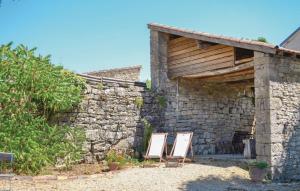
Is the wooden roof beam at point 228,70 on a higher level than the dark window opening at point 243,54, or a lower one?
lower

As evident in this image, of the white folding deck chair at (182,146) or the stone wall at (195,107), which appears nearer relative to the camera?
the white folding deck chair at (182,146)

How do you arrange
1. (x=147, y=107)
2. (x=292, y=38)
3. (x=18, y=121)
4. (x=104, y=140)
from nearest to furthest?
(x=18, y=121) < (x=104, y=140) < (x=147, y=107) < (x=292, y=38)

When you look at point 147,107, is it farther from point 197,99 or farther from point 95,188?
point 95,188

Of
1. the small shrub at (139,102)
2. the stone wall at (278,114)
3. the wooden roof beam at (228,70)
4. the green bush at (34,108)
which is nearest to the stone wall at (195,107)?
the small shrub at (139,102)

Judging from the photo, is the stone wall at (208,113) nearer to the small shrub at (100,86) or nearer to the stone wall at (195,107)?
the stone wall at (195,107)

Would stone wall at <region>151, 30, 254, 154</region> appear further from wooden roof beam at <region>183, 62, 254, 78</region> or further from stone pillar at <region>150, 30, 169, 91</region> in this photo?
wooden roof beam at <region>183, 62, 254, 78</region>

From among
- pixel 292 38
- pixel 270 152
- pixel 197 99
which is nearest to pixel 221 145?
pixel 197 99

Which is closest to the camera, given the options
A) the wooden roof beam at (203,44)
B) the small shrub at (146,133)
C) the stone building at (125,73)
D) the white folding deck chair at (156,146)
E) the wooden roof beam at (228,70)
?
the wooden roof beam at (228,70)

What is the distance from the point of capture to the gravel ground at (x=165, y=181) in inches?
277

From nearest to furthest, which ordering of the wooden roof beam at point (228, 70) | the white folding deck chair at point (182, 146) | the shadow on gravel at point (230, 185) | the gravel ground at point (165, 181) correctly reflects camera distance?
the gravel ground at point (165, 181) < the shadow on gravel at point (230, 185) < the wooden roof beam at point (228, 70) < the white folding deck chair at point (182, 146)

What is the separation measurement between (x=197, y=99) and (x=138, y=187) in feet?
19.7

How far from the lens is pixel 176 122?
481 inches

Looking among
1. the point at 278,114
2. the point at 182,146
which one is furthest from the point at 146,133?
the point at 278,114

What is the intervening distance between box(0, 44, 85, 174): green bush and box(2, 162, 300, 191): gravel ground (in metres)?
1.12
